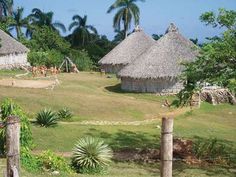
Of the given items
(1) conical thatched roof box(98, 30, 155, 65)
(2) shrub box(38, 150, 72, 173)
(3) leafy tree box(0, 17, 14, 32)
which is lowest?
(2) shrub box(38, 150, 72, 173)

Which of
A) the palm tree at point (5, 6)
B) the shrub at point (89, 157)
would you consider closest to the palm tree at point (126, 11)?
the palm tree at point (5, 6)

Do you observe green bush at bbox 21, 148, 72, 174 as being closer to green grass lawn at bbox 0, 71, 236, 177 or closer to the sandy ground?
green grass lawn at bbox 0, 71, 236, 177

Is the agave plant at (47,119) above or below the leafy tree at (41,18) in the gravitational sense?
below

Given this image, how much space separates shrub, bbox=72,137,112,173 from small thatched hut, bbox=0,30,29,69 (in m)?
35.1

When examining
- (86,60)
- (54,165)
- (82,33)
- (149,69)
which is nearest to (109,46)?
(82,33)

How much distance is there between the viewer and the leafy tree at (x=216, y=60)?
19.0 metres

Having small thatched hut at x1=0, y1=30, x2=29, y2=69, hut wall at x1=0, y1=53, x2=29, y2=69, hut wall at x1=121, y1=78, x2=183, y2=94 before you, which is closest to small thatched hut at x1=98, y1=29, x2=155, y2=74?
hut wall at x1=0, y1=53, x2=29, y2=69

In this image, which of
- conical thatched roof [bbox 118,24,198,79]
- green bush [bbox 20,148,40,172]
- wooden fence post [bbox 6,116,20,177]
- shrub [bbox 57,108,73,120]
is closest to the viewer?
wooden fence post [bbox 6,116,20,177]

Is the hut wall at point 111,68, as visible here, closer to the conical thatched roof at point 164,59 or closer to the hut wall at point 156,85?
the conical thatched roof at point 164,59

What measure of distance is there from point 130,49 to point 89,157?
122 feet

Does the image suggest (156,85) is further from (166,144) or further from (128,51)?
(166,144)

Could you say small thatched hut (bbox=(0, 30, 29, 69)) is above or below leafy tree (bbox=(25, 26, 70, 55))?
below

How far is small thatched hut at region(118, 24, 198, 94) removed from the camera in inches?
1506

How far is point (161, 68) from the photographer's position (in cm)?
3844
